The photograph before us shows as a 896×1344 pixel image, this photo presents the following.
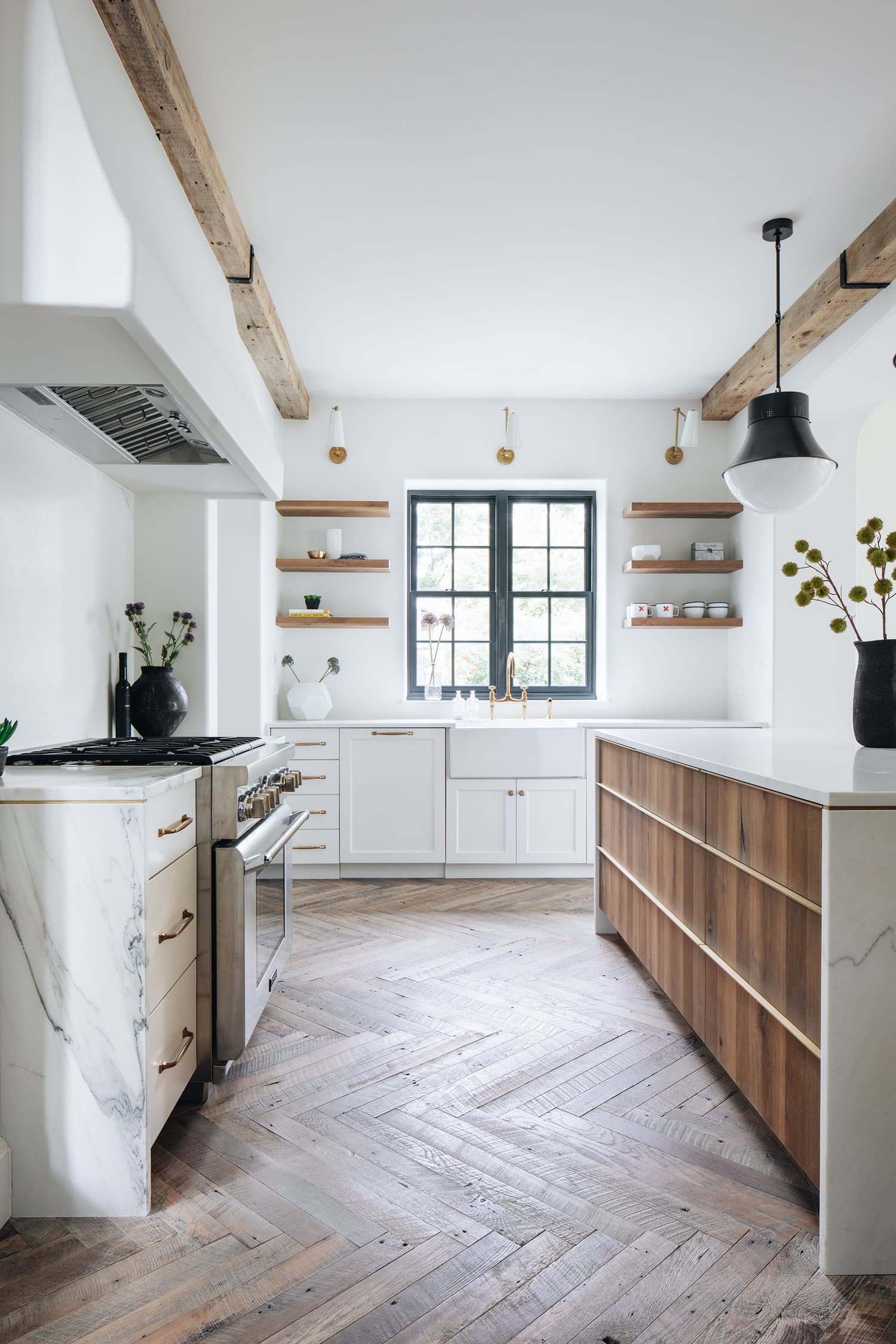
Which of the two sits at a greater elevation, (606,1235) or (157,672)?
(157,672)

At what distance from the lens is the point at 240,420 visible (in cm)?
256

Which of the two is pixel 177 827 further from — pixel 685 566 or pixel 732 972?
pixel 685 566

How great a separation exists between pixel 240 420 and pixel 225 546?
2.10 m

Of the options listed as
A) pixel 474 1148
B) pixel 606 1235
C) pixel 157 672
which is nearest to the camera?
pixel 606 1235

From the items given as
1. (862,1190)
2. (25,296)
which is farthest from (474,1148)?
(25,296)

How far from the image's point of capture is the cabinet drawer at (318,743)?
459 cm

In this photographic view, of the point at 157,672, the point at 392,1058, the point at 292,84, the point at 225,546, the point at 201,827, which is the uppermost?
the point at 292,84

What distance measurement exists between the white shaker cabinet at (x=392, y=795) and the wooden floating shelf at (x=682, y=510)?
181cm

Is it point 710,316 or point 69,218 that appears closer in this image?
point 69,218

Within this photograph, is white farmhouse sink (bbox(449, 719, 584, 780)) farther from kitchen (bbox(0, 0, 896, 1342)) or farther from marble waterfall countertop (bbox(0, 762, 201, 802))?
marble waterfall countertop (bbox(0, 762, 201, 802))

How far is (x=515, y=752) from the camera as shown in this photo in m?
4.61

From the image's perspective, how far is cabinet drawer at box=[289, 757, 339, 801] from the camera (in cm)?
460

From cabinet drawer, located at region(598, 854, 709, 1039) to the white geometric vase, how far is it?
1.97m

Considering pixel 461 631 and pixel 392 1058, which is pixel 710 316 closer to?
pixel 461 631
